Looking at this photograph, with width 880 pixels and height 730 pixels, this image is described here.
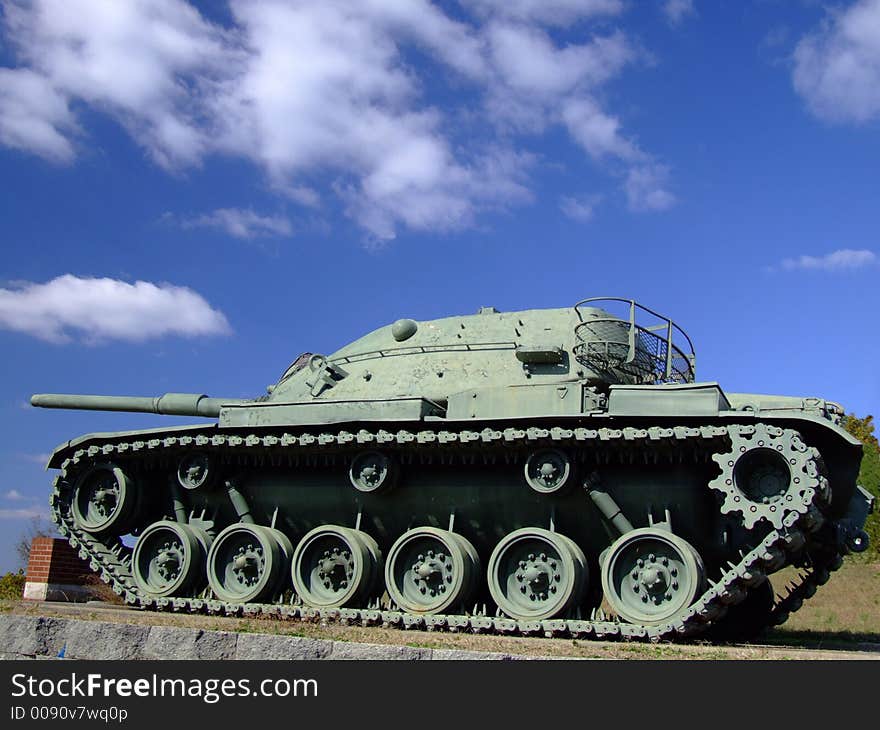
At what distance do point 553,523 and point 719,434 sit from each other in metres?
2.73

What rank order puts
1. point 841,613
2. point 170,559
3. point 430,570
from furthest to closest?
point 841,613 → point 170,559 → point 430,570

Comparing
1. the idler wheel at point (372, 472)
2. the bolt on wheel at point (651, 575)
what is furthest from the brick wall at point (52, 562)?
the bolt on wheel at point (651, 575)

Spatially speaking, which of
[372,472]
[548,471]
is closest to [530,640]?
[548,471]

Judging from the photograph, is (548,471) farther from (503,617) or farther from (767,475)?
(767,475)

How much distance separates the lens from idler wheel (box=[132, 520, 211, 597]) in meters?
14.9

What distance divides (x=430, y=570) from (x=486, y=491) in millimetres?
1404

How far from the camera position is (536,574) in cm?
1267

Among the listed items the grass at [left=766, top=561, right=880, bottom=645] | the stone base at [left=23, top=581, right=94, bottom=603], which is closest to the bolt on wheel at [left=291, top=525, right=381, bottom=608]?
the stone base at [left=23, top=581, right=94, bottom=603]

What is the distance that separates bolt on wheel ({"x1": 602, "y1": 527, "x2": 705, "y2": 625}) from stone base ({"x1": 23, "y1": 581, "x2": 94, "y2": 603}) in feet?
34.5

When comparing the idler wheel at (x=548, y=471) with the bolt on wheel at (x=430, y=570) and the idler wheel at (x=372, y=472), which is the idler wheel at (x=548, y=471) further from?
the idler wheel at (x=372, y=472)

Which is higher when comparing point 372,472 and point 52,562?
point 372,472

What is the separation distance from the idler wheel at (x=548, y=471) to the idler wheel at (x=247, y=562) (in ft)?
14.1

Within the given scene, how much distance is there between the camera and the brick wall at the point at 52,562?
672 inches

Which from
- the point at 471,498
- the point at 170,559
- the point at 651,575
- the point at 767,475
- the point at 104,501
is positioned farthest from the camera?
the point at 104,501
